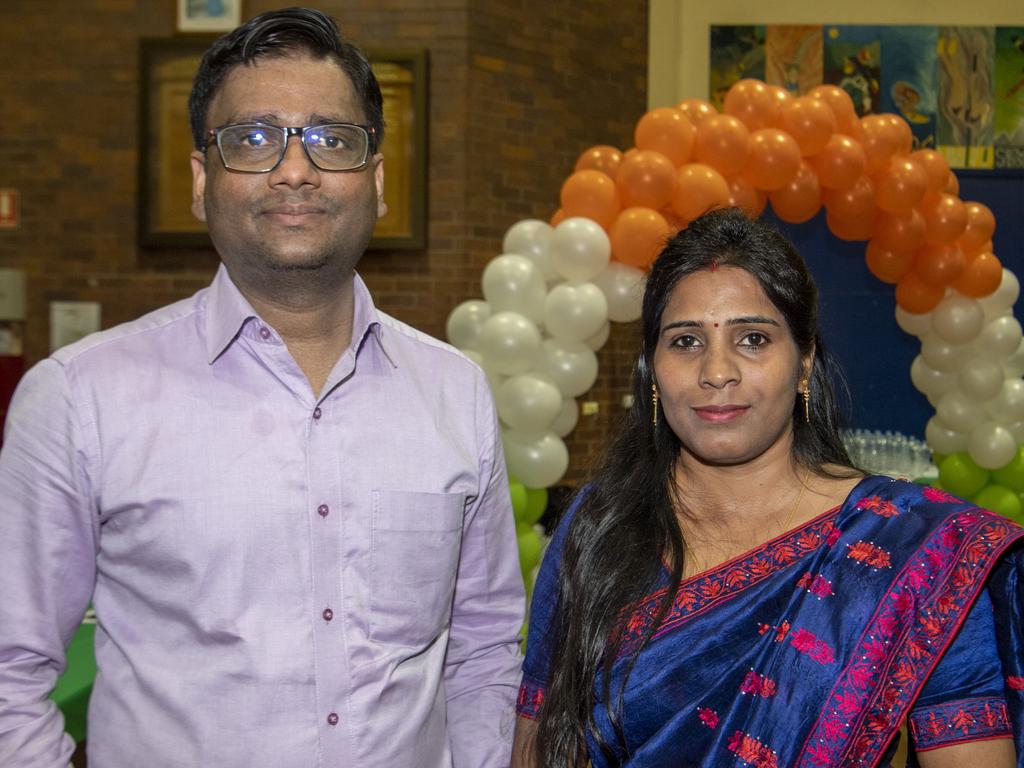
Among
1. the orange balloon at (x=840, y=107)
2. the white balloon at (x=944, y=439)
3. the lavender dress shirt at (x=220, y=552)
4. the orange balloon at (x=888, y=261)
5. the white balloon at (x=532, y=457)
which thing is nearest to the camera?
the lavender dress shirt at (x=220, y=552)

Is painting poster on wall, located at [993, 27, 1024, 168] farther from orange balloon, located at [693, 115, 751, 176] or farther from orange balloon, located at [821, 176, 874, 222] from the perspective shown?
orange balloon, located at [693, 115, 751, 176]

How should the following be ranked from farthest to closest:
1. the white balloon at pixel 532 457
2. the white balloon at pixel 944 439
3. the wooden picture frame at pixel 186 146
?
A: 1. the wooden picture frame at pixel 186 146
2. the white balloon at pixel 944 439
3. the white balloon at pixel 532 457

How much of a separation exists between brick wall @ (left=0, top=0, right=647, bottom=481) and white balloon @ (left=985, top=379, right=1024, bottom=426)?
1.92 m

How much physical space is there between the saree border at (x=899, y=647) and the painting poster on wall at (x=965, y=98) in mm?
6180

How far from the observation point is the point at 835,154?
13.7 feet

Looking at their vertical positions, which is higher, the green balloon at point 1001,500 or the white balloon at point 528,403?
the white balloon at point 528,403

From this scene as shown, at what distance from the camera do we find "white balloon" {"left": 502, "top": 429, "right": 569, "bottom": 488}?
13.1 ft

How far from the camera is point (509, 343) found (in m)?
3.92

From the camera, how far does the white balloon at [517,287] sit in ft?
13.3

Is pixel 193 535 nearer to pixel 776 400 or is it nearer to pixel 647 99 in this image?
pixel 776 400

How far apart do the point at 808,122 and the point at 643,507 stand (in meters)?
2.90

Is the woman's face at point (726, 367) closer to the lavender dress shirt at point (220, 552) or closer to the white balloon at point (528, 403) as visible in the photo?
the lavender dress shirt at point (220, 552)

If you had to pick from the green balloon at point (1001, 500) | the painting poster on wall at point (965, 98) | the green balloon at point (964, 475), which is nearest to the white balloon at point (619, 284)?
the green balloon at point (964, 475)

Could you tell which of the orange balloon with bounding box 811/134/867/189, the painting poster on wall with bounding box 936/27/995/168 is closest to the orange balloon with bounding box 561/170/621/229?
the orange balloon with bounding box 811/134/867/189
